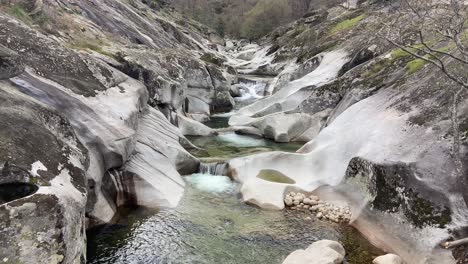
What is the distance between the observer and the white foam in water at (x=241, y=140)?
78.7ft

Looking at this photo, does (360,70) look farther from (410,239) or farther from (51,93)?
(51,93)

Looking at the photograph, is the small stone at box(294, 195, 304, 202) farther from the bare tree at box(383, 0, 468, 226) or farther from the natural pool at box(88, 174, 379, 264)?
the bare tree at box(383, 0, 468, 226)

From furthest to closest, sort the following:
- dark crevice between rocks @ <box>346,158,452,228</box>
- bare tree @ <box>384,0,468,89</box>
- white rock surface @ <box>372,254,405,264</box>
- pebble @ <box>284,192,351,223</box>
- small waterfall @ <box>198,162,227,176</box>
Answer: small waterfall @ <box>198,162,227,176</box> → pebble @ <box>284,192,351,223</box> → dark crevice between rocks @ <box>346,158,452,228</box> → white rock surface @ <box>372,254,405,264</box> → bare tree @ <box>384,0,468,89</box>

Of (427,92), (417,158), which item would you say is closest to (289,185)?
(417,158)

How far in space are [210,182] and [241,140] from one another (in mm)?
7928

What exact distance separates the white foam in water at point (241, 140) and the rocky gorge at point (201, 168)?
7.8 inches

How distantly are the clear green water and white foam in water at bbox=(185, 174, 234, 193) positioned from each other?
0.68 meters

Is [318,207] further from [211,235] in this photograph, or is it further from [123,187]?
[123,187]

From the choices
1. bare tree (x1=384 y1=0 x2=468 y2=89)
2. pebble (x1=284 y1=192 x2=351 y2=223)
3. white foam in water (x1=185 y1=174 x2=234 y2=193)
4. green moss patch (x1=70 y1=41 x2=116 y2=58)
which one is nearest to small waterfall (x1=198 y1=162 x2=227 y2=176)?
white foam in water (x1=185 y1=174 x2=234 y2=193)

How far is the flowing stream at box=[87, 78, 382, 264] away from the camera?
1126 centimetres

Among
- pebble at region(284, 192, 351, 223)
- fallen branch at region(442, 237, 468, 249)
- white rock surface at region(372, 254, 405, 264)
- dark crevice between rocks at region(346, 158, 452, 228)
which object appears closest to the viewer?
fallen branch at region(442, 237, 468, 249)

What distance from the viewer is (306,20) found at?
211 feet

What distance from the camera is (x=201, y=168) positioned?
1878 centimetres

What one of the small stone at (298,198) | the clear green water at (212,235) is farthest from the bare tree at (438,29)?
the small stone at (298,198)
